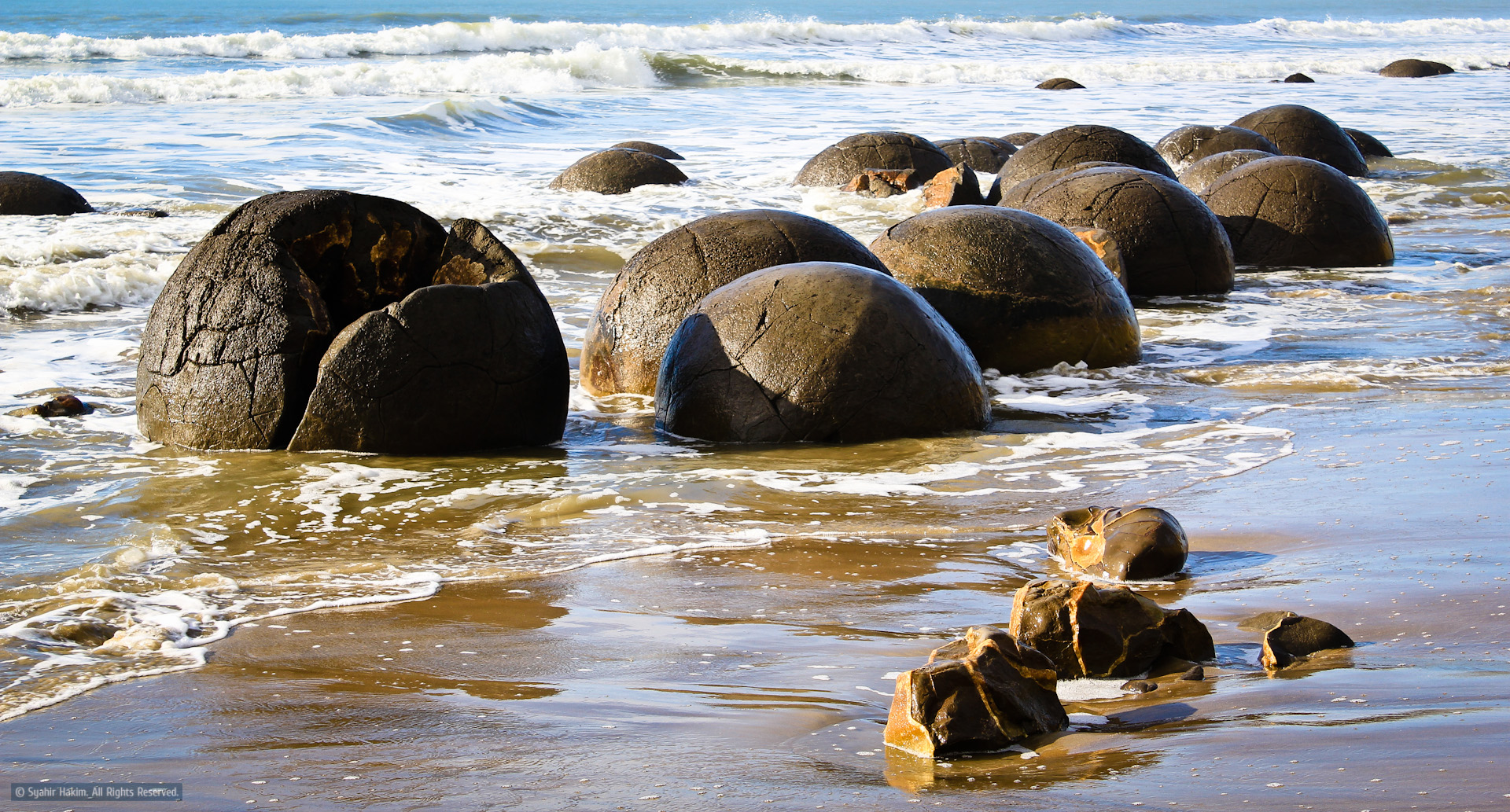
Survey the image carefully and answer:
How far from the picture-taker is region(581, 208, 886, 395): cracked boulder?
6.92 meters

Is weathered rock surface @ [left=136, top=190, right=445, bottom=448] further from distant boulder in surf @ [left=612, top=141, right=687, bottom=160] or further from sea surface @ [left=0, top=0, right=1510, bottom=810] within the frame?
distant boulder in surf @ [left=612, top=141, right=687, bottom=160]

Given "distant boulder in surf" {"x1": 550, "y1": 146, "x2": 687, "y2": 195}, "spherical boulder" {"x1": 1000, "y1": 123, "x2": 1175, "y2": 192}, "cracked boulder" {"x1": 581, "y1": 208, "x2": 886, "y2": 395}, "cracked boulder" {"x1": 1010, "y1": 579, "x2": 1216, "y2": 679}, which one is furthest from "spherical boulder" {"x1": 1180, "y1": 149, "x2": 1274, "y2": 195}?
"cracked boulder" {"x1": 1010, "y1": 579, "x2": 1216, "y2": 679}

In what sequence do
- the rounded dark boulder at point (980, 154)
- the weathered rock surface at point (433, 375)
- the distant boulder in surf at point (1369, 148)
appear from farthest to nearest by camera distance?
1. the distant boulder in surf at point (1369, 148)
2. the rounded dark boulder at point (980, 154)
3. the weathered rock surface at point (433, 375)

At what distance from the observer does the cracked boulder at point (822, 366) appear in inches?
232

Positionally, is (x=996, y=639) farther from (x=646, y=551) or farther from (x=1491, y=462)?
(x=1491, y=462)

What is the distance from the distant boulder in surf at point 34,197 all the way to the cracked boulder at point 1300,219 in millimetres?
11056

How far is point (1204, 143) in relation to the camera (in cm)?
1471

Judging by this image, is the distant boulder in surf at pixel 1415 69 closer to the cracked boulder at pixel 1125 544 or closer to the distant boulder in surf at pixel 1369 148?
the distant boulder in surf at pixel 1369 148

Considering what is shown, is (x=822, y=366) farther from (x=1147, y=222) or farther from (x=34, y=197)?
(x=34, y=197)

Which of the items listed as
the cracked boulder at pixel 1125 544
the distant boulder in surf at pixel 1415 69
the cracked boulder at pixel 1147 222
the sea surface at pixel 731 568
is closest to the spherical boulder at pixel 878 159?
the sea surface at pixel 731 568

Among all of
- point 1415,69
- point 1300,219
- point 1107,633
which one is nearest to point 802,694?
point 1107,633

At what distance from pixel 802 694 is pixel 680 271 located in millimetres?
4282

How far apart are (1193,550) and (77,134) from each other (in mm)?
20291

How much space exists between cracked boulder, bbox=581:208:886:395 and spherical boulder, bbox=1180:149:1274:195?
19.8 feet
